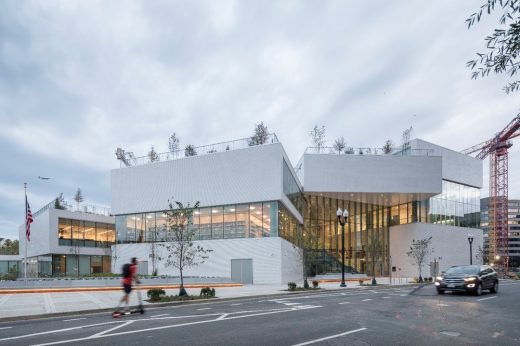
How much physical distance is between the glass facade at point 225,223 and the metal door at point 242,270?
240cm

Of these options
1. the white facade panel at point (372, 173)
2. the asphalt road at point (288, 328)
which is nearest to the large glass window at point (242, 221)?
the white facade panel at point (372, 173)

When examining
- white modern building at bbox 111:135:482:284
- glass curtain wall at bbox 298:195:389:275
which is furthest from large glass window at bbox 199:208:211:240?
glass curtain wall at bbox 298:195:389:275

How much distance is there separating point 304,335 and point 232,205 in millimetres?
30610

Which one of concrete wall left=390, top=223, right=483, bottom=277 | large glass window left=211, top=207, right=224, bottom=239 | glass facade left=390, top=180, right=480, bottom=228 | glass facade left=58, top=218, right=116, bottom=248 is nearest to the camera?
large glass window left=211, top=207, right=224, bottom=239

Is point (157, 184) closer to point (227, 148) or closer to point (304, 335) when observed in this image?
point (227, 148)

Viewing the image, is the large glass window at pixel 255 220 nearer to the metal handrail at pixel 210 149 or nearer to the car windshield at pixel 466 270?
the metal handrail at pixel 210 149

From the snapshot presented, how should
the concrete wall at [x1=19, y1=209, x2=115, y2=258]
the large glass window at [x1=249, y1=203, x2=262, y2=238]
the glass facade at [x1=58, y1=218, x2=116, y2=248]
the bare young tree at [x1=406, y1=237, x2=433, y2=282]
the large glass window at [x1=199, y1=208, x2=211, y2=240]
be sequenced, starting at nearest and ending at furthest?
the large glass window at [x1=249, y1=203, x2=262, y2=238] < the large glass window at [x1=199, y1=208, x2=211, y2=240] < the bare young tree at [x1=406, y1=237, x2=433, y2=282] < the concrete wall at [x1=19, y1=209, x2=115, y2=258] < the glass facade at [x1=58, y1=218, x2=116, y2=248]

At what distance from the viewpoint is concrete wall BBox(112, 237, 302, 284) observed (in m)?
36.9

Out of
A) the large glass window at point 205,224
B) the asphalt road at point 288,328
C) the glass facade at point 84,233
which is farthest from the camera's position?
the glass facade at point 84,233

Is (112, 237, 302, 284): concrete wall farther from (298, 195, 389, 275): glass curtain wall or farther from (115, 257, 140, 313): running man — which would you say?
(115, 257, 140, 313): running man

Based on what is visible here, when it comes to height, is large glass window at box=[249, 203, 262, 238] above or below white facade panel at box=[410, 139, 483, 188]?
below

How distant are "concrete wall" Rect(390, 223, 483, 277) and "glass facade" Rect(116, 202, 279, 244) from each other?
29.9 metres

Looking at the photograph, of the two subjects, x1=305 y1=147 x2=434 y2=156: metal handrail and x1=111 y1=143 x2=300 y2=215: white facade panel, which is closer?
x1=111 y1=143 x2=300 y2=215: white facade panel

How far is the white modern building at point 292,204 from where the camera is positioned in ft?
125
